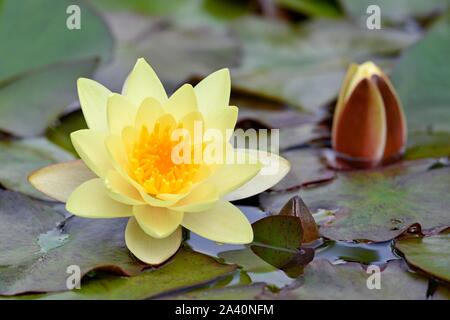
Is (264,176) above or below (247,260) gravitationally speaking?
above

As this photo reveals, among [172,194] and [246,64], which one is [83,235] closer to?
[172,194]

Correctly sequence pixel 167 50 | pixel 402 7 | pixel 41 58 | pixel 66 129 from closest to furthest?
pixel 66 129
pixel 41 58
pixel 167 50
pixel 402 7

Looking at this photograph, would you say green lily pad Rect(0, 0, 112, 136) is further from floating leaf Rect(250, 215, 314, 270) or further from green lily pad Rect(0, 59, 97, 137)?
floating leaf Rect(250, 215, 314, 270)

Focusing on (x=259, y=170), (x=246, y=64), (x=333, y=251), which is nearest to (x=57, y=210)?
(x=259, y=170)

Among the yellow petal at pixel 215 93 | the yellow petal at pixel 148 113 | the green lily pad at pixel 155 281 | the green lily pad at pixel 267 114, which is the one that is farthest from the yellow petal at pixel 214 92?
the green lily pad at pixel 267 114

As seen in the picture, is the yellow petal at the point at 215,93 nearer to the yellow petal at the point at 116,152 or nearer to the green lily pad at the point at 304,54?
the yellow petal at the point at 116,152

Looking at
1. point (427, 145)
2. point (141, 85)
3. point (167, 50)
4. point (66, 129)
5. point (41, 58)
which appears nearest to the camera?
point (141, 85)

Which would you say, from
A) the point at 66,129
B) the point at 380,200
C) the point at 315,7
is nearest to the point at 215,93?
the point at 380,200

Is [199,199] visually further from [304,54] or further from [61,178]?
[304,54]
